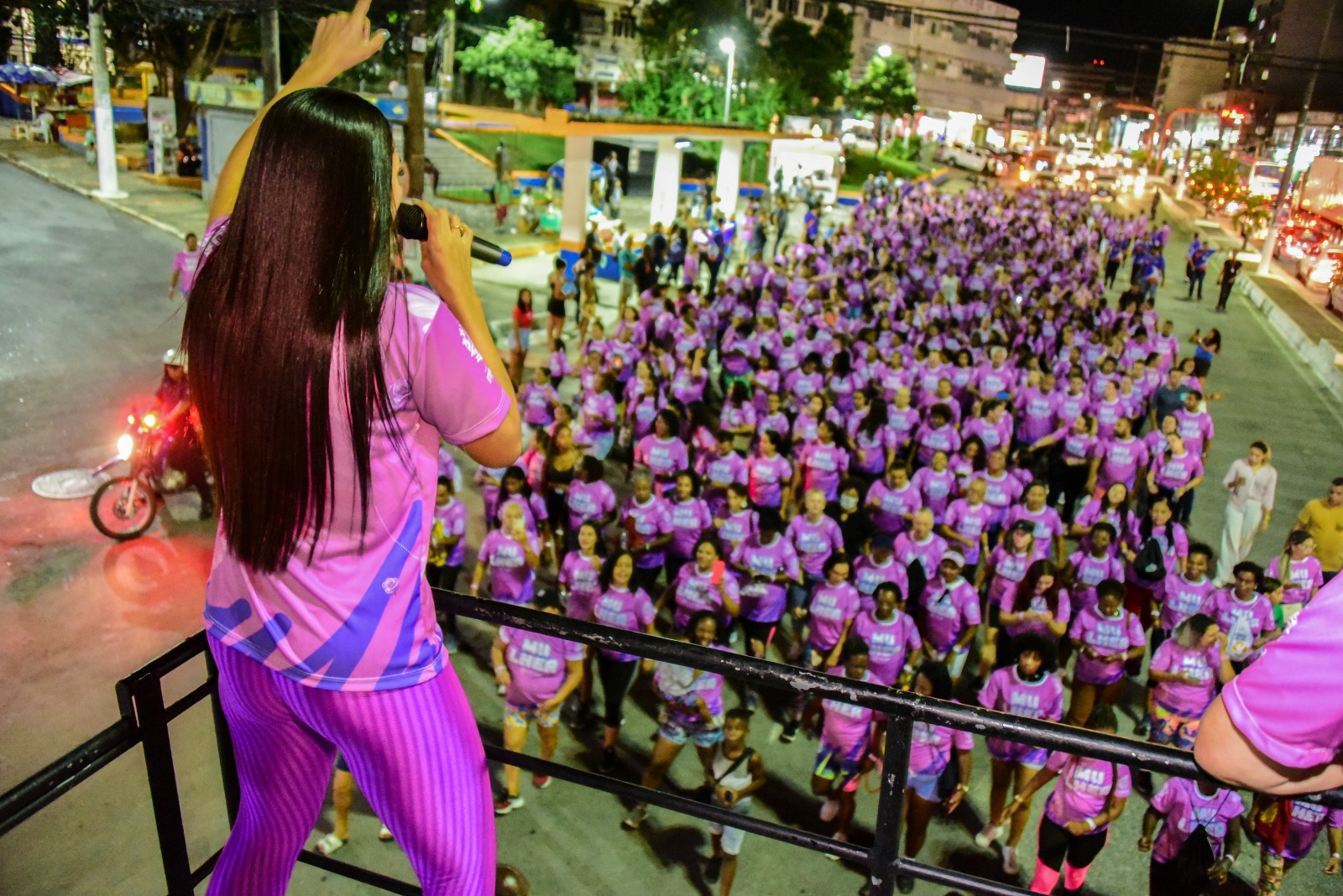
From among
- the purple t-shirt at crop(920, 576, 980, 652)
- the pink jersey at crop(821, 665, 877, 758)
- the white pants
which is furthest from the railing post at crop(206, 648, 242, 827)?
the white pants

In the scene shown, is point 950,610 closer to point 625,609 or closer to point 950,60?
point 625,609

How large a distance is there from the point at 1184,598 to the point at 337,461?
7.10 m

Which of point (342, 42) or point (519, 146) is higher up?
point (342, 42)

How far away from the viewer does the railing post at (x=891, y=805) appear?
1.81 m

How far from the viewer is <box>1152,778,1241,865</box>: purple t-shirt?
501 centimetres

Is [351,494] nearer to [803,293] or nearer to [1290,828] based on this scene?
[1290,828]

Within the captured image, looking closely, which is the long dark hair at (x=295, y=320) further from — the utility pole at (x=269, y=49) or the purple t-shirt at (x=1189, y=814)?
the utility pole at (x=269, y=49)

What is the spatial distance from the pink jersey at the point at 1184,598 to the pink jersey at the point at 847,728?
9.39ft

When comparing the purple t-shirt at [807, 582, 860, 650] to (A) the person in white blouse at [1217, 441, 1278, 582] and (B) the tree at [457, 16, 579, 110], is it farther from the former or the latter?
(B) the tree at [457, 16, 579, 110]

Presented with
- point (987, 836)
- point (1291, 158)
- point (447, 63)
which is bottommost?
point (987, 836)

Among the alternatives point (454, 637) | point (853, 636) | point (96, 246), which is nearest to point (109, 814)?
point (454, 637)

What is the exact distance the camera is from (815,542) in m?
7.82

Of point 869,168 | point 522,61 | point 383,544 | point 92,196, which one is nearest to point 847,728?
point 383,544

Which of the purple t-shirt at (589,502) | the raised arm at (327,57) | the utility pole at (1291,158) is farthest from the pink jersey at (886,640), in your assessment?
the utility pole at (1291,158)
